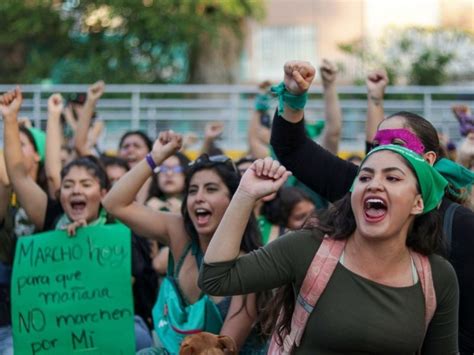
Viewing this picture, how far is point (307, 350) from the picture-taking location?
3602mm

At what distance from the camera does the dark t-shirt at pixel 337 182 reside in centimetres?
407

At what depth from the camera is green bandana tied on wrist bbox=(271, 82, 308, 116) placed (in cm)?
404

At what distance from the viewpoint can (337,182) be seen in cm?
423

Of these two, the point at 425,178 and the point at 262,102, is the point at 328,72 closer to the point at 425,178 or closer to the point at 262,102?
the point at 425,178

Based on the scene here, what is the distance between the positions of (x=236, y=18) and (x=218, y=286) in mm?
20110

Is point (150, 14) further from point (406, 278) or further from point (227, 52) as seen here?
point (406, 278)

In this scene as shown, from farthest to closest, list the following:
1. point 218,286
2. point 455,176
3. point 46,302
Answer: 1. point 46,302
2. point 455,176
3. point 218,286

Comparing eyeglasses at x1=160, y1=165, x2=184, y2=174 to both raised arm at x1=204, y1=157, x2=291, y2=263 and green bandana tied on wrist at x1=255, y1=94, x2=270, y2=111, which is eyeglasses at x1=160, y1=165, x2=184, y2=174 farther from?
A: raised arm at x1=204, y1=157, x2=291, y2=263

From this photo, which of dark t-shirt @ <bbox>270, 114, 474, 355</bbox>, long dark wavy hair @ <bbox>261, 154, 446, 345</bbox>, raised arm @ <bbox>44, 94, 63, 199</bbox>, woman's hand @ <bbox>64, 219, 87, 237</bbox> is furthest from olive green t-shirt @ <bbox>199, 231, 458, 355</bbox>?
raised arm @ <bbox>44, 94, 63, 199</bbox>

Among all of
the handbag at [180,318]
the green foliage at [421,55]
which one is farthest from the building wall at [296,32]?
the handbag at [180,318]

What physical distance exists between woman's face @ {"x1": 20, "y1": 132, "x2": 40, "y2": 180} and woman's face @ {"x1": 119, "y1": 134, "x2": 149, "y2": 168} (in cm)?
151

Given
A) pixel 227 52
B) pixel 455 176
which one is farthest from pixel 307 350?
pixel 227 52

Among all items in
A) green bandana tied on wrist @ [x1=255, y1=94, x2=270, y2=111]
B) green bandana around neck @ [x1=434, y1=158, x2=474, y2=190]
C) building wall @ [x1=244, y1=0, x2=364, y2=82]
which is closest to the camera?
green bandana around neck @ [x1=434, y1=158, x2=474, y2=190]

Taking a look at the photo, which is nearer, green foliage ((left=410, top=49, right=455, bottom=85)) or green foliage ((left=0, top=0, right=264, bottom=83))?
green foliage ((left=410, top=49, right=455, bottom=85))
